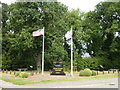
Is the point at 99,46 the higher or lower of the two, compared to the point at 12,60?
higher

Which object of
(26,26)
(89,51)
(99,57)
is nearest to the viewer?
(26,26)

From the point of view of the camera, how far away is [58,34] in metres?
34.6

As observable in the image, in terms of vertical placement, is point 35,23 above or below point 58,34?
above

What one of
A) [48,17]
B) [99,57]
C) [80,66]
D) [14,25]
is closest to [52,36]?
[48,17]

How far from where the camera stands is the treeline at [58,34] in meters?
33.7

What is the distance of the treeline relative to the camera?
1328 inches

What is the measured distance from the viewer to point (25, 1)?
34344 mm

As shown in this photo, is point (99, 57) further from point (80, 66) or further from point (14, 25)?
point (14, 25)

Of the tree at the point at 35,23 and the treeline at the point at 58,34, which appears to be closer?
the tree at the point at 35,23

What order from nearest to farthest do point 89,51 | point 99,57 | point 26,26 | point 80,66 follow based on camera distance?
point 26,26
point 80,66
point 99,57
point 89,51

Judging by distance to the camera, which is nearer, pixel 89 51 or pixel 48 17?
pixel 48 17

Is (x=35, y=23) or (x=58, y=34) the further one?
(x=58, y=34)

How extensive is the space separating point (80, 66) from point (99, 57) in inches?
216

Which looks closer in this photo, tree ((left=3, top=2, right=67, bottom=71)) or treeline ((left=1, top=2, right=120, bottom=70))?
tree ((left=3, top=2, right=67, bottom=71))
